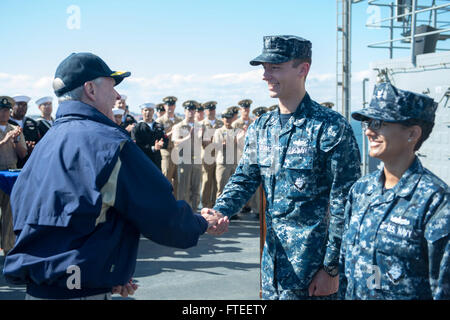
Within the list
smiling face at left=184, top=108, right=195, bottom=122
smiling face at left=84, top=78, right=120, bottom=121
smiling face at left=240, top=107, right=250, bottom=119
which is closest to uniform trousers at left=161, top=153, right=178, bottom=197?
smiling face at left=184, top=108, right=195, bottom=122

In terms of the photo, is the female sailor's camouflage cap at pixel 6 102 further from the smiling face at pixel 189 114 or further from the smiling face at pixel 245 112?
the smiling face at pixel 245 112

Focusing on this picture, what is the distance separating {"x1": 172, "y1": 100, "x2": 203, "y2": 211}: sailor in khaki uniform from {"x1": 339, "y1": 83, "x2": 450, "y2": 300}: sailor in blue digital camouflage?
26.2 feet

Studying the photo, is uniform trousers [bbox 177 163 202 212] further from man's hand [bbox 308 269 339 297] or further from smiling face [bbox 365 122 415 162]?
smiling face [bbox 365 122 415 162]

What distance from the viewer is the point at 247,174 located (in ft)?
10.2

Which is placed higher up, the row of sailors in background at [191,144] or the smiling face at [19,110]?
the smiling face at [19,110]

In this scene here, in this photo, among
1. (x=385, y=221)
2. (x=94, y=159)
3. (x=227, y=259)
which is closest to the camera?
(x=94, y=159)

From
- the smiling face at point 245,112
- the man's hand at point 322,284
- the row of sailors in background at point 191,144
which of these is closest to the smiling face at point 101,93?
the man's hand at point 322,284

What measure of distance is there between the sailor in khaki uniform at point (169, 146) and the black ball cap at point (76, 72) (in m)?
7.84

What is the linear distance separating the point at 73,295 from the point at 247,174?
1402 millimetres

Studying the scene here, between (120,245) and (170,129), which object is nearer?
(120,245)

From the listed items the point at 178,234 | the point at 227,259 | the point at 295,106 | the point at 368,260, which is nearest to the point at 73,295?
the point at 178,234

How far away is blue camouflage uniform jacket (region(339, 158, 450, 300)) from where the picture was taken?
6.29ft

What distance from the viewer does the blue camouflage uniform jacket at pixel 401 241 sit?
1.92 m
